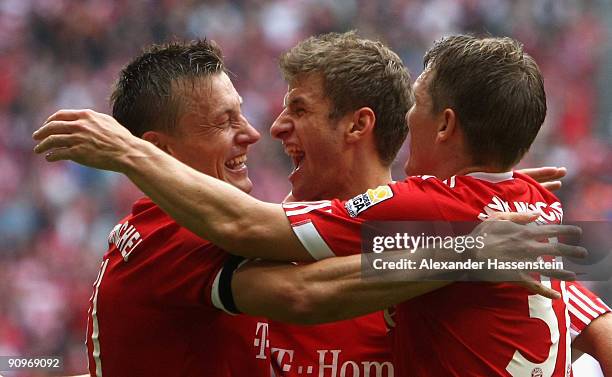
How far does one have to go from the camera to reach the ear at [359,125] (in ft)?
13.2

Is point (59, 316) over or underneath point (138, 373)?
over

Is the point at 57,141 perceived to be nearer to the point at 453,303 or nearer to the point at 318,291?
the point at 318,291

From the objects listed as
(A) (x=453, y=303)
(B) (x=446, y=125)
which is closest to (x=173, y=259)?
(A) (x=453, y=303)

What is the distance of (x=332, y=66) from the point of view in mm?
4039

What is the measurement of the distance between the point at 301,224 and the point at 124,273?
679 millimetres

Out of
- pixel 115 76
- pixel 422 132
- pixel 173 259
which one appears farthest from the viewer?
pixel 115 76

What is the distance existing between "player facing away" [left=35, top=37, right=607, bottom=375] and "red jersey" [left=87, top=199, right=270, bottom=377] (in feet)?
0.63

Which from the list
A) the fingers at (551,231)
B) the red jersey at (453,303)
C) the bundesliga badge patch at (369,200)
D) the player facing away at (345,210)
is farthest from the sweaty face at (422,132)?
the fingers at (551,231)

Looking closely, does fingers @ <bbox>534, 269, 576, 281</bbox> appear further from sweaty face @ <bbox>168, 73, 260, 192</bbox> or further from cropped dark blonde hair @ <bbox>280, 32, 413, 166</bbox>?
sweaty face @ <bbox>168, 73, 260, 192</bbox>

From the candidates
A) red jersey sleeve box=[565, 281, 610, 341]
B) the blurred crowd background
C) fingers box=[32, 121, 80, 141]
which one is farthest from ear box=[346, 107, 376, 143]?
the blurred crowd background

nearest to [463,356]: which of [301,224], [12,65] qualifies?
[301,224]

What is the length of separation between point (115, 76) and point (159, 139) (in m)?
7.50

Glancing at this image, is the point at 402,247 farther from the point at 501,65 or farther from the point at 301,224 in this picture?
the point at 501,65

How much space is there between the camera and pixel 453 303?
3.15 meters
